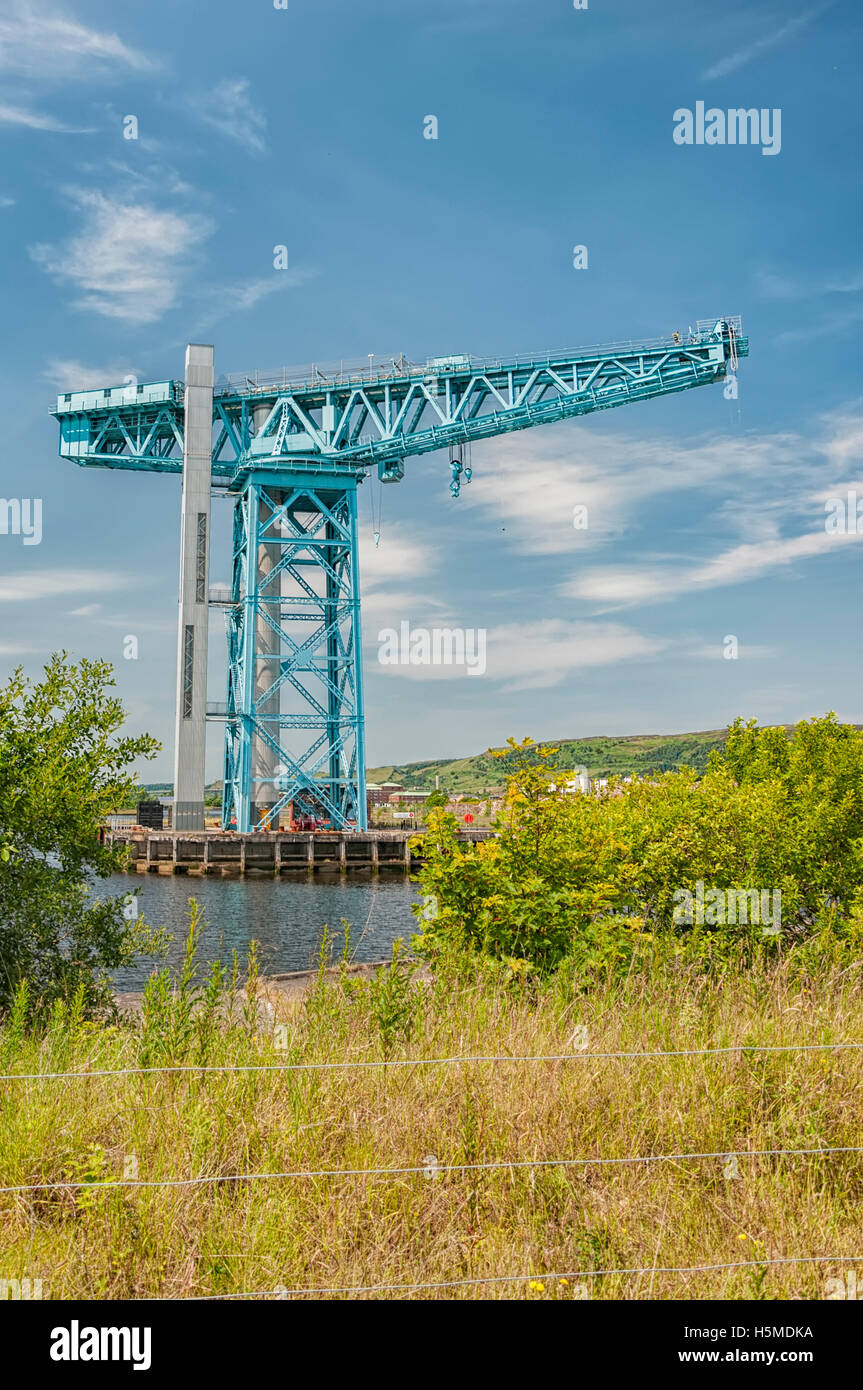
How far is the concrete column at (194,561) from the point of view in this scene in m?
51.3

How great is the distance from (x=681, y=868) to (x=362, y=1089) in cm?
763

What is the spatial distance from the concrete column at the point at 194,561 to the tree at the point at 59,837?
41729mm

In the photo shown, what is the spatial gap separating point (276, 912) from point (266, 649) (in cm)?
1882

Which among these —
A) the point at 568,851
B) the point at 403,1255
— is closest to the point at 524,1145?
the point at 403,1255

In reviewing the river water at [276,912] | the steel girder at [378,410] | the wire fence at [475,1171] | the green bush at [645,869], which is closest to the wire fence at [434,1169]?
the wire fence at [475,1171]

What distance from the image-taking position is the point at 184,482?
172 ft

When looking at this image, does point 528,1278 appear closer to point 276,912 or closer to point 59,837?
point 59,837

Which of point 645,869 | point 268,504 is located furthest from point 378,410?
point 645,869

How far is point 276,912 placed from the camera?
1480 inches

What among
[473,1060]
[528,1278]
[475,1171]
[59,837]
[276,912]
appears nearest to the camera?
[528,1278]

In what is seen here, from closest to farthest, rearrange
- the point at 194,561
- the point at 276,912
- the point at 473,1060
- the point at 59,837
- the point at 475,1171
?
the point at 475,1171 < the point at 473,1060 < the point at 59,837 < the point at 276,912 < the point at 194,561
